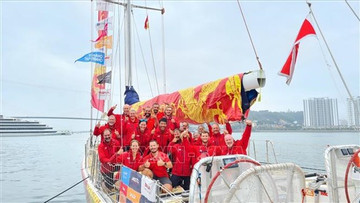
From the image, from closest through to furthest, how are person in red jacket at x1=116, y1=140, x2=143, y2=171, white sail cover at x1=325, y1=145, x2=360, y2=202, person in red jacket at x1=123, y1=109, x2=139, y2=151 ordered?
1. white sail cover at x1=325, y1=145, x2=360, y2=202
2. person in red jacket at x1=116, y1=140, x2=143, y2=171
3. person in red jacket at x1=123, y1=109, x2=139, y2=151

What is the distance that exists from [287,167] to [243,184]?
0.62 metres

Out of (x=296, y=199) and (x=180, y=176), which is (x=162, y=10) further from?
(x=296, y=199)

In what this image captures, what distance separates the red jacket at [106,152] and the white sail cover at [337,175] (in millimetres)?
3817

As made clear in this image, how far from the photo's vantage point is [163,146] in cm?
619

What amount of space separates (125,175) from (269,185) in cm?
235

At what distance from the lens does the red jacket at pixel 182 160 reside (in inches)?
209

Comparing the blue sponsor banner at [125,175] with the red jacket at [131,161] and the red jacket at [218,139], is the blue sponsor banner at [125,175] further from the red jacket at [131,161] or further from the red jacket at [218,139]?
the red jacket at [218,139]

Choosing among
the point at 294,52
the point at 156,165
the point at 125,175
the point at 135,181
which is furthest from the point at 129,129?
the point at 294,52

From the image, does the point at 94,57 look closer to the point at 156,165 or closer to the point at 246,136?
the point at 156,165

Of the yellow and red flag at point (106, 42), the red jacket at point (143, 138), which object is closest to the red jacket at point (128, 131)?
the red jacket at point (143, 138)

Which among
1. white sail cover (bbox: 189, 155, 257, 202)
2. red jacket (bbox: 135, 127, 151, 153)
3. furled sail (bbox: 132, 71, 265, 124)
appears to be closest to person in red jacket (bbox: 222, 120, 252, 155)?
furled sail (bbox: 132, 71, 265, 124)

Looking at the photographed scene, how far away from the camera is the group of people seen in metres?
4.85

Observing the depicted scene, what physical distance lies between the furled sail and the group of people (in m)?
0.26

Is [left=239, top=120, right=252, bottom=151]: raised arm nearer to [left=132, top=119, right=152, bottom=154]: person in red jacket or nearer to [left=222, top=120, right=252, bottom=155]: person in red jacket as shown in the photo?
[left=222, top=120, right=252, bottom=155]: person in red jacket
